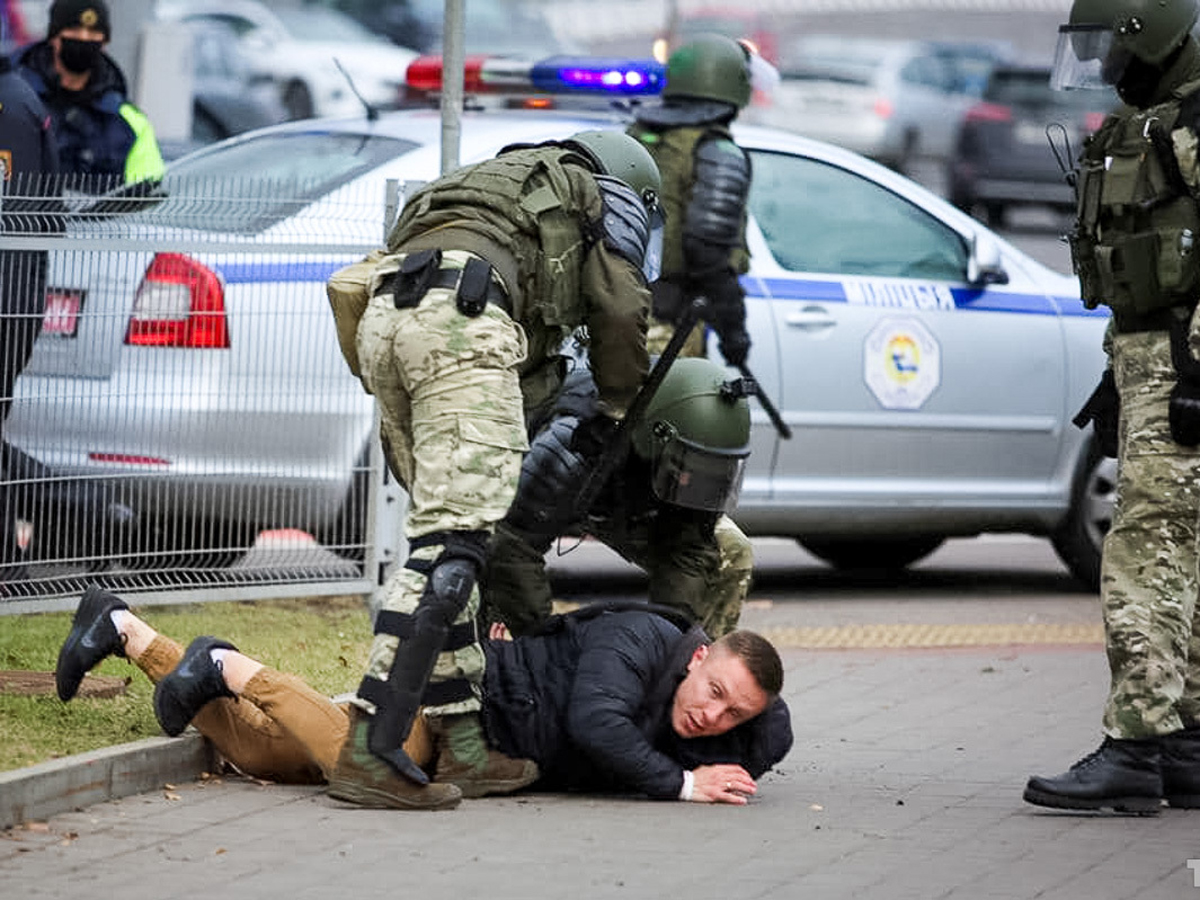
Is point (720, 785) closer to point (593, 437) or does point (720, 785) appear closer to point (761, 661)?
point (761, 661)

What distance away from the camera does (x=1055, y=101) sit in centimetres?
2647

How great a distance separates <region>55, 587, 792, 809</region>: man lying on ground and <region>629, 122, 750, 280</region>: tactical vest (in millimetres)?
2955

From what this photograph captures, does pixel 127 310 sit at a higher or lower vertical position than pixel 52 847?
higher

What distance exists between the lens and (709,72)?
915 cm

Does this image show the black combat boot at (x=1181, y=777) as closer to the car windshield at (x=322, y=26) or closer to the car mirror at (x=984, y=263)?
the car mirror at (x=984, y=263)

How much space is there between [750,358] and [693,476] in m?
2.56

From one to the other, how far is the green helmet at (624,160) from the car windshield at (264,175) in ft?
6.32

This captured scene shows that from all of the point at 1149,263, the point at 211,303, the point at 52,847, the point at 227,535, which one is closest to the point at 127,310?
the point at 211,303

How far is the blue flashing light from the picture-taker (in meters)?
9.50

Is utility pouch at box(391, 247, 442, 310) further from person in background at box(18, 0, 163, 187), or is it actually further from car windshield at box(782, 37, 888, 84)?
car windshield at box(782, 37, 888, 84)

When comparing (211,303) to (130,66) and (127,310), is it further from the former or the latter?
(130,66)

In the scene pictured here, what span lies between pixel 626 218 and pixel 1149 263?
4.23ft

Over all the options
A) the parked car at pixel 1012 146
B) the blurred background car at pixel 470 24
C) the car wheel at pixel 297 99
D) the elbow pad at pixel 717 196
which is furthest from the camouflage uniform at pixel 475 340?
the parked car at pixel 1012 146

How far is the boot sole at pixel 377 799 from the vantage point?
582 centimetres
